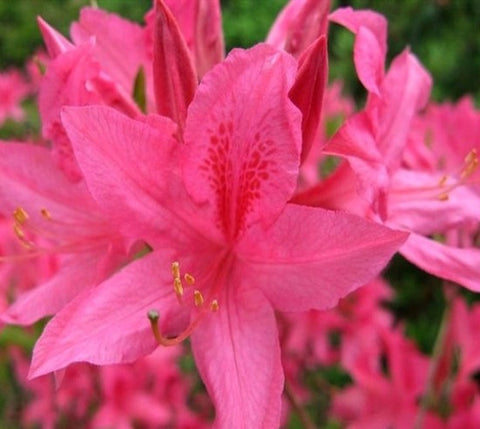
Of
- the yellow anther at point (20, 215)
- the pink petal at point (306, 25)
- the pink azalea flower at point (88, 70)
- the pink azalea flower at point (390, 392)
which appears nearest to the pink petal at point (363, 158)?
the pink petal at point (306, 25)

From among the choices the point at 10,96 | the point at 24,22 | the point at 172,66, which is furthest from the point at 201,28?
the point at 24,22

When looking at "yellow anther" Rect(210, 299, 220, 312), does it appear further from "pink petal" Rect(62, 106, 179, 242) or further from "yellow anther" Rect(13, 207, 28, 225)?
"yellow anther" Rect(13, 207, 28, 225)

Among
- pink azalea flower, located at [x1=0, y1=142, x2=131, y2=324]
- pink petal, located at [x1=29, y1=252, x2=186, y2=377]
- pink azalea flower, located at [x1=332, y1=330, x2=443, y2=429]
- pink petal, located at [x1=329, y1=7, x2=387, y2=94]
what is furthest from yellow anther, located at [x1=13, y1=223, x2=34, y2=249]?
pink azalea flower, located at [x1=332, y1=330, x2=443, y2=429]

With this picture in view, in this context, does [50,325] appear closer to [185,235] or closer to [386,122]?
[185,235]

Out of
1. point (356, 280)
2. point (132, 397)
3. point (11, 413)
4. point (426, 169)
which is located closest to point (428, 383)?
point (426, 169)

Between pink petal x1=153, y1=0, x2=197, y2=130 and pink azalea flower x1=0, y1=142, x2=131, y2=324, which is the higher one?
pink petal x1=153, y1=0, x2=197, y2=130

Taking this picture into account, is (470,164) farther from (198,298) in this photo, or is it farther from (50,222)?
(50,222)
